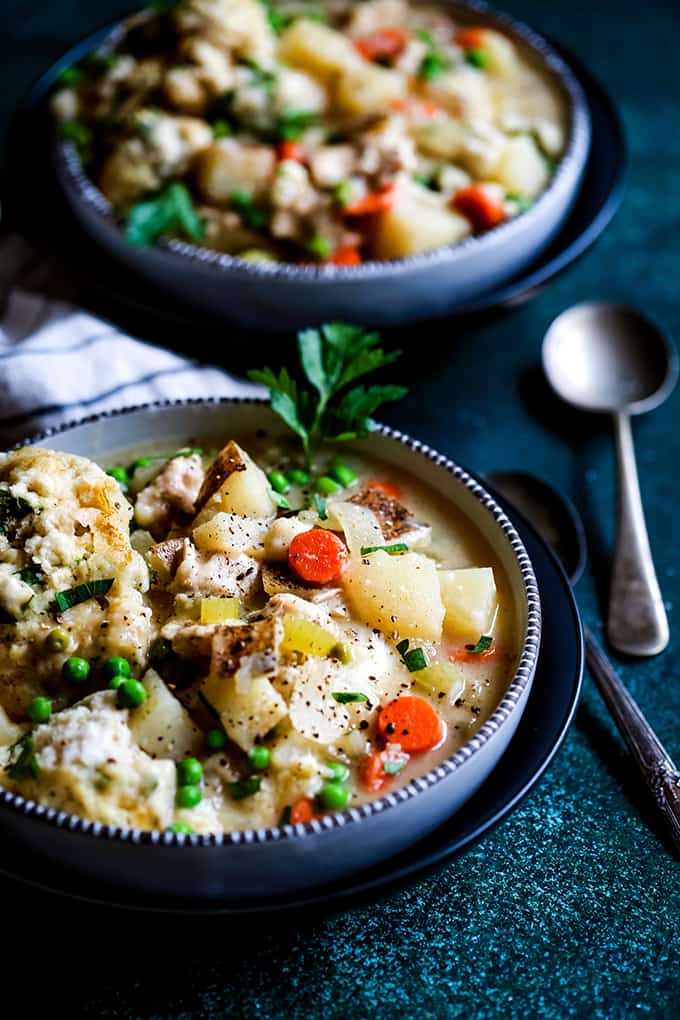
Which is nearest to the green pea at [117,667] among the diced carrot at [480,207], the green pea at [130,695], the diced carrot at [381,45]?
the green pea at [130,695]

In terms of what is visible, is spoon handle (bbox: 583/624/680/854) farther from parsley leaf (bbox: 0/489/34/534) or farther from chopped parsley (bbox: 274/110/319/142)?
chopped parsley (bbox: 274/110/319/142)

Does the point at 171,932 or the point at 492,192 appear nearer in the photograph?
the point at 171,932

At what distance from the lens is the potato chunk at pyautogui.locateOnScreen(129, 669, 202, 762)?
11.1 feet

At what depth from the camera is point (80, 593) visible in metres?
3.62

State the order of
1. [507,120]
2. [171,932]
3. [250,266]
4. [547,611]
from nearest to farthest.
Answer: [171,932] < [547,611] < [250,266] < [507,120]

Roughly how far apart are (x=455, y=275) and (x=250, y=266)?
856 mm

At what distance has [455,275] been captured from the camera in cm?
538

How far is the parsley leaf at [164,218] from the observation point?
5332 millimetres

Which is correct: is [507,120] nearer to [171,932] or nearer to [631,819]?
[631,819]

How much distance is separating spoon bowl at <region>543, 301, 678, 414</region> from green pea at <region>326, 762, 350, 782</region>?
2.67 meters

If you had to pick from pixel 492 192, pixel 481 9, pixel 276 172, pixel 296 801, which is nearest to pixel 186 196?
pixel 276 172

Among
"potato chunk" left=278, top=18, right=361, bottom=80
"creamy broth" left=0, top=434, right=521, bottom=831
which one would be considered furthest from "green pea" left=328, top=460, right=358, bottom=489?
"potato chunk" left=278, top=18, right=361, bottom=80

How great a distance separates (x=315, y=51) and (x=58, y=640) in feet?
12.0

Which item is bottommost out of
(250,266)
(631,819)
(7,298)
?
(631,819)
